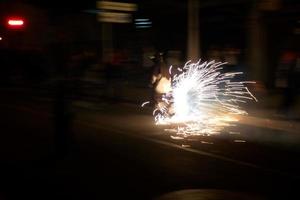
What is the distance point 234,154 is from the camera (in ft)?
37.2

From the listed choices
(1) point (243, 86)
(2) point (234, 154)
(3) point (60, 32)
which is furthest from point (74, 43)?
(2) point (234, 154)

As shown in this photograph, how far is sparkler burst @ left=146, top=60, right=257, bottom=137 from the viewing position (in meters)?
15.5

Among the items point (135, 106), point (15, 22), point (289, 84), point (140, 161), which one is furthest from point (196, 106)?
point (15, 22)

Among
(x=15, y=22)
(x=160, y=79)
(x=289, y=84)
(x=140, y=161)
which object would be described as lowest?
(x=140, y=161)

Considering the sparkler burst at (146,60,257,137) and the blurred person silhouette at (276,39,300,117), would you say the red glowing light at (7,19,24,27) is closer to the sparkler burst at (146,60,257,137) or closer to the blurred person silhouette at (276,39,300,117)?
the sparkler burst at (146,60,257,137)

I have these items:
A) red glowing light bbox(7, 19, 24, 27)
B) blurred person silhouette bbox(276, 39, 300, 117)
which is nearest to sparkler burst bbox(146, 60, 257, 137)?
blurred person silhouette bbox(276, 39, 300, 117)

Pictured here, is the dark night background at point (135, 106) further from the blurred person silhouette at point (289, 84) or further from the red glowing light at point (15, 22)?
the red glowing light at point (15, 22)

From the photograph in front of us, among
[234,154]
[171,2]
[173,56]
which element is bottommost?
[234,154]

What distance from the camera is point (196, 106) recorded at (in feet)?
57.0

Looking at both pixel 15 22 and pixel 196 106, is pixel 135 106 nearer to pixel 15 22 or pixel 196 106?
pixel 196 106

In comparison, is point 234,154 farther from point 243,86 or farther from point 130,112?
point 243,86

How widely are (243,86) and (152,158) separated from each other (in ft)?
35.1

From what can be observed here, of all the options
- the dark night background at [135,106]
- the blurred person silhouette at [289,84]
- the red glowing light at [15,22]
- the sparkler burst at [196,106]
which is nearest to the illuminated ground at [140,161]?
the dark night background at [135,106]

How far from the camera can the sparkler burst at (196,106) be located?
50.9 feet
